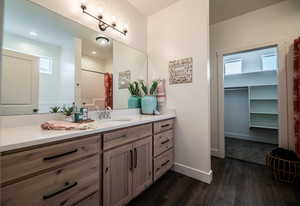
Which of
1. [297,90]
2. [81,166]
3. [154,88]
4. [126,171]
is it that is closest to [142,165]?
[126,171]

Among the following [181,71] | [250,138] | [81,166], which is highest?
[181,71]

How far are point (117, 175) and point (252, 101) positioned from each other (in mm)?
3881

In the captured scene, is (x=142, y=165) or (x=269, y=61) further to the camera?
(x=269, y=61)

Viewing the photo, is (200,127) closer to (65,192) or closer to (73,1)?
(65,192)

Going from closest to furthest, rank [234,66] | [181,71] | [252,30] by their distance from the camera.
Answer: [181,71]
[252,30]
[234,66]

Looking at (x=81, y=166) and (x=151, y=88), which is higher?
(x=151, y=88)

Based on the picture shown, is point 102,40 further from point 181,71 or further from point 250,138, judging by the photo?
point 250,138

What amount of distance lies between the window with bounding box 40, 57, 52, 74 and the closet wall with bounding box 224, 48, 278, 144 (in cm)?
401

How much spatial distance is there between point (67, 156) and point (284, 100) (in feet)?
9.25

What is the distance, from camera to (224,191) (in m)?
1.50

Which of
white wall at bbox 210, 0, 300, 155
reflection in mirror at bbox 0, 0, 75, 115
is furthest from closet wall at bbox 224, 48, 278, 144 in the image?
reflection in mirror at bbox 0, 0, 75, 115

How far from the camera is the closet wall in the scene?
320 cm

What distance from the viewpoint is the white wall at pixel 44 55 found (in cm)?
105

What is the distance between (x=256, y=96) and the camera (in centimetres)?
336
